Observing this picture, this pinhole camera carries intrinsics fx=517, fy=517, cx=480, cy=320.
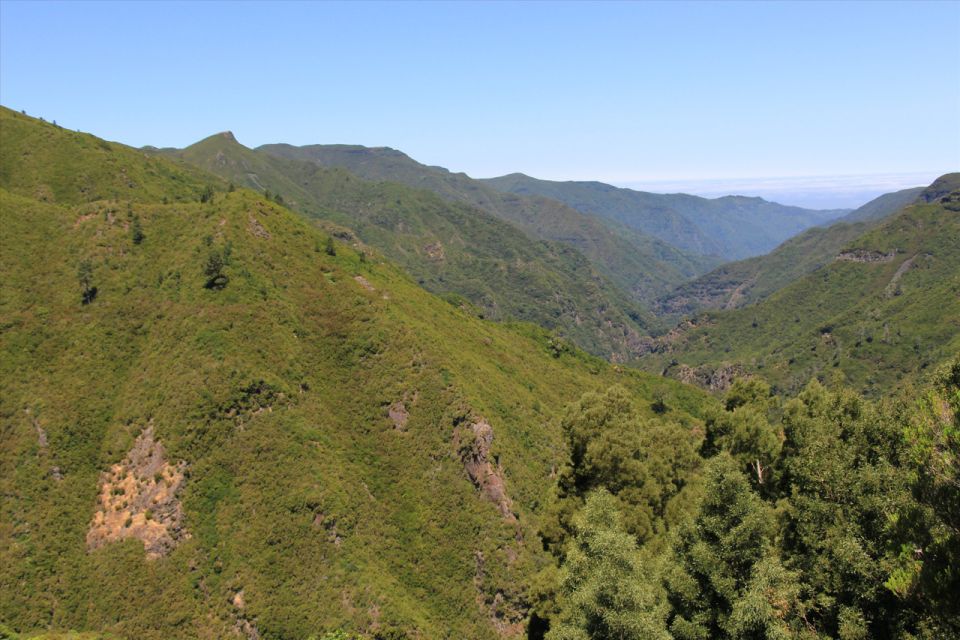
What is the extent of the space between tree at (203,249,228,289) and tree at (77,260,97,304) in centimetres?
1765

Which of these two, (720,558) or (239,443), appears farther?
(239,443)

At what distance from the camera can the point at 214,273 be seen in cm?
7581

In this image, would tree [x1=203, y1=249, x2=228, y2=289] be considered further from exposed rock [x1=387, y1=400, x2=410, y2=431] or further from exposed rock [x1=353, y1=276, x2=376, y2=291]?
exposed rock [x1=387, y1=400, x2=410, y2=431]

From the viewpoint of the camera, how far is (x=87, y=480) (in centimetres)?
6112

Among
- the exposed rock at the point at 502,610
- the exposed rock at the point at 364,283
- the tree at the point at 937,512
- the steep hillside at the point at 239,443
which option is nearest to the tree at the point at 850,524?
the tree at the point at 937,512

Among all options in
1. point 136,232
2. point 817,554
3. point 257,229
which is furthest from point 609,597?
point 136,232

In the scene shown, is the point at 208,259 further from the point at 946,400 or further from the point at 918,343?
the point at 918,343

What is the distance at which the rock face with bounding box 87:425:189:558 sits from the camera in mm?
55562

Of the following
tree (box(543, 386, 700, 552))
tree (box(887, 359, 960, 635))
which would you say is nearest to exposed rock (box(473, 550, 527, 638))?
tree (box(543, 386, 700, 552))

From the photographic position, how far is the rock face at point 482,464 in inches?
2559

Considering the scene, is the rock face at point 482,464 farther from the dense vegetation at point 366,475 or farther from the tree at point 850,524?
the tree at point 850,524

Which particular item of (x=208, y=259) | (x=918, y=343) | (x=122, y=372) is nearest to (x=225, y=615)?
(x=122, y=372)

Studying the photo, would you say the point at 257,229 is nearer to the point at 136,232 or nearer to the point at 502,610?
the point at 136,232

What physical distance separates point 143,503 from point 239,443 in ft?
37.7
